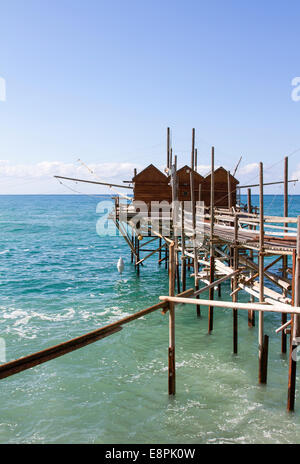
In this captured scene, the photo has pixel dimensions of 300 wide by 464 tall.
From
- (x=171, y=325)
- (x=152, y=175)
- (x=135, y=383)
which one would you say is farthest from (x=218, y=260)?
(x=152, y=175)

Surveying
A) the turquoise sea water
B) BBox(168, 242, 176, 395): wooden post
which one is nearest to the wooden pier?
BBox(168, 242, 176, 395): wooden post

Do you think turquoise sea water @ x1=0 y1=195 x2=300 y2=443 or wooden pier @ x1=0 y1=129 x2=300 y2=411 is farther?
turquoise sea water @ x1=0 y1=195 x2=300 y2=443

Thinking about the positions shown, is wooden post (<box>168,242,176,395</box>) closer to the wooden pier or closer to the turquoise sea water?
the wooden pier

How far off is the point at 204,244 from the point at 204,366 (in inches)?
215

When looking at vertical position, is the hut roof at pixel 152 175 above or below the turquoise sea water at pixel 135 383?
above

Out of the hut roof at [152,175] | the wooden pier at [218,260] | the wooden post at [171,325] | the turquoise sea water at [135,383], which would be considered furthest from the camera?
the hut roof at [152,175]

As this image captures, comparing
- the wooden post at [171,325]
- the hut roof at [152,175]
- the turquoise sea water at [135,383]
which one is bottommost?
the turquoise sea water at [135,383]

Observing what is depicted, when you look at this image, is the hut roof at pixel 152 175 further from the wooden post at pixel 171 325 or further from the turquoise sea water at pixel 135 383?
the wooden post at pixel 171 325

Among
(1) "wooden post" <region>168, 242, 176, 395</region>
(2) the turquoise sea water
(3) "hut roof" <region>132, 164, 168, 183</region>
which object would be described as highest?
(3) "hut roof" <region>132, 164, 168, 183</region>

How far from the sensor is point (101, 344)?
46.5 ft

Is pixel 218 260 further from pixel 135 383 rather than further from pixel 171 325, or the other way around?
pixel 171 325

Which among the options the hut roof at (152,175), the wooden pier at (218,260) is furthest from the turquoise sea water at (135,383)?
the hut roof at (152,175)
